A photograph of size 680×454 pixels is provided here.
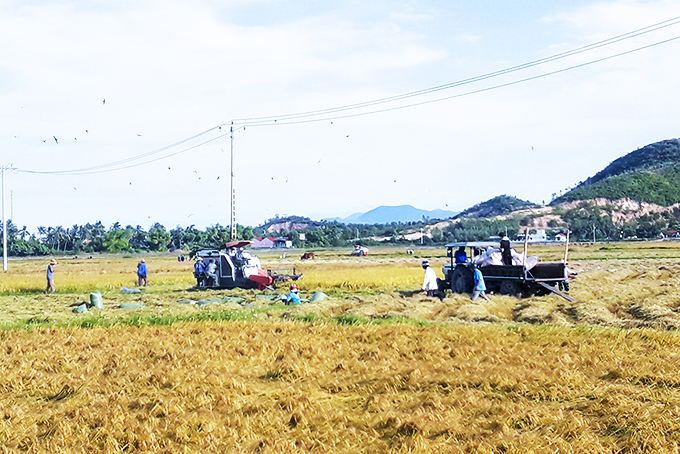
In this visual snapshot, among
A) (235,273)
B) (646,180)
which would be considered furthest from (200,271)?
(646,180)

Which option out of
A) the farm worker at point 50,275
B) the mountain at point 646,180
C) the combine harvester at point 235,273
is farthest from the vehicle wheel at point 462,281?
the mountain at point 646,180

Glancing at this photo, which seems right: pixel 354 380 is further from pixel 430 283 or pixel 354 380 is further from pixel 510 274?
pixel 510 274

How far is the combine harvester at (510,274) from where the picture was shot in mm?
22609

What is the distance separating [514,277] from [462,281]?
1812 millimetres

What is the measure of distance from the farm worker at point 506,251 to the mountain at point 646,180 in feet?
392

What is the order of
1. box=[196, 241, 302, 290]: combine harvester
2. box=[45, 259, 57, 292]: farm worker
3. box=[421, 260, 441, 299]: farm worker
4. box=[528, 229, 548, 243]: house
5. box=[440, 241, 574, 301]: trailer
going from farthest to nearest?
box=[528, 229, 548, 243]: house
box=[45, 259, 57, 292]: farm worker
box=[196, 241, 302, 290]: combine harvester
box=[421, 260, 441, 299]: farm worker
box=[440, 241, 574, 301]: trailer

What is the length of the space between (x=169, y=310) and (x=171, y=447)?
14235 mm

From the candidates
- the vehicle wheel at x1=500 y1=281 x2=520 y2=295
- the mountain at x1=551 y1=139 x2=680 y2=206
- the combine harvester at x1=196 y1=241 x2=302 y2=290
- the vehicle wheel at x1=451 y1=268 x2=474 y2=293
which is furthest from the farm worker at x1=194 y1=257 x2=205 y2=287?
the mountain at x1=551 y1=139 x2=680 y2=206

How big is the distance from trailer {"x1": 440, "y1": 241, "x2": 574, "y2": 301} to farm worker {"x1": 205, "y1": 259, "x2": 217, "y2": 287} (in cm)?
1048

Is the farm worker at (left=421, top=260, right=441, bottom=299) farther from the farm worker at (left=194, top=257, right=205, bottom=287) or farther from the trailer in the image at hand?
the farm worker at (left=194, top=257, right=205, bottom=287)

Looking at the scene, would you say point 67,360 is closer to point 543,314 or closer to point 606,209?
point 543,314

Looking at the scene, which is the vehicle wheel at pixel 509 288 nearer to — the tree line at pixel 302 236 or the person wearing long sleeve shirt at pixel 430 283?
the person wearing long sleeve shirt at pixel 430 283

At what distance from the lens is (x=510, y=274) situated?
22.9 meters

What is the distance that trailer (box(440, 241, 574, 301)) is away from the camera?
74.0 feet
